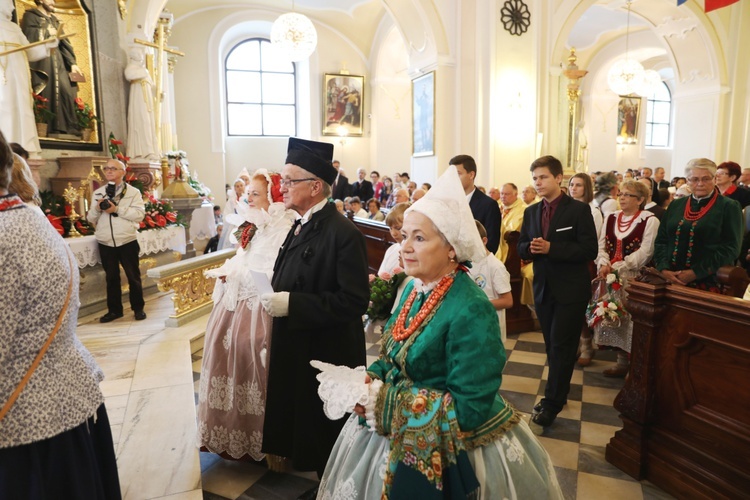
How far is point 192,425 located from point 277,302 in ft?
4.34

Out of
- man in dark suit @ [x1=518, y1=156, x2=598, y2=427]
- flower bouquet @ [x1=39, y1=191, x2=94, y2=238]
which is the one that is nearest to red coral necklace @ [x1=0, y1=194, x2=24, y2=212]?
man in dark suit @ [x1=518, y1=156, x2=598, y2=427]

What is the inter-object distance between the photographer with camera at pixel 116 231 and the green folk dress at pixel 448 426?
14.0 ft

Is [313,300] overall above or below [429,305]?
below

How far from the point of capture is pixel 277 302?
2260mm

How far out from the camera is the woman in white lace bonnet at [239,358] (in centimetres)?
280

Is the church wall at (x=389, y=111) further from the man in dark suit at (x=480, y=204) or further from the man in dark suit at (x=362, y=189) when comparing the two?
the man in dark suit at (x=480, y=204)

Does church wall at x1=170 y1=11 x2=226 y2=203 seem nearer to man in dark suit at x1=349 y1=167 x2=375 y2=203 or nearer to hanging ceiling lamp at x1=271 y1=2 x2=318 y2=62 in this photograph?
hanging ceiling lamp at x1=271 y1=2 x2=318 y2=62

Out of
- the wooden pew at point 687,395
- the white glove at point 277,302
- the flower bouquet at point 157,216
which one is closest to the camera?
the white glove at point 277,302

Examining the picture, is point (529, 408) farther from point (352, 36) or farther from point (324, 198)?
point (352, 36)

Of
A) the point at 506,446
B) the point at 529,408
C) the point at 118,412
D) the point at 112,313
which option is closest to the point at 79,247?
the point at 112,313

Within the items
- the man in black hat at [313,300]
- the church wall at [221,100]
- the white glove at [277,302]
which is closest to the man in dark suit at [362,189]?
the church wall at [221,100]

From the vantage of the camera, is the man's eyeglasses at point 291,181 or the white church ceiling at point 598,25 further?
the white church ceiling at point 598,25

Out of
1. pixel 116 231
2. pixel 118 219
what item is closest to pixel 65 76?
pixel 118 219

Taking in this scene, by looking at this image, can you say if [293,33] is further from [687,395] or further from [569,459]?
[687,395]
